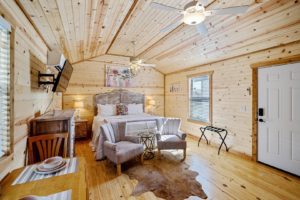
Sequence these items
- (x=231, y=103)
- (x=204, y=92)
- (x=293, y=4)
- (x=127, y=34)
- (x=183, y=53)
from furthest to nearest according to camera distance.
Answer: (x=204, y=92) → (x=183, y=53) → (x=231, y=103) → (x=127, y=34) → (x=293, y=4)

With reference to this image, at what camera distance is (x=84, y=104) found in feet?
18.0

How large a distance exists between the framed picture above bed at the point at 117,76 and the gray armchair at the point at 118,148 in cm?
287

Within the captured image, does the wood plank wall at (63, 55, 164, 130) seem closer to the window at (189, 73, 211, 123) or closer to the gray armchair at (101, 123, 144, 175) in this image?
the window at (189, 73, 211, 123)

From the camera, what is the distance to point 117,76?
19.8 feet

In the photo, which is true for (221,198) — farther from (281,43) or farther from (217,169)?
(281,43)

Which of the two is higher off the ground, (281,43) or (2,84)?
(281,43)

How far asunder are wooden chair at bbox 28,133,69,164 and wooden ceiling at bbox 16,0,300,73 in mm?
1548

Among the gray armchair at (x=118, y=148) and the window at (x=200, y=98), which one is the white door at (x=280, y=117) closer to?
the window at (x=200, y=98)

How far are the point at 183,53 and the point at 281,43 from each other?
2.21m

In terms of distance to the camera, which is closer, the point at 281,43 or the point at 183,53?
the point at 281,43

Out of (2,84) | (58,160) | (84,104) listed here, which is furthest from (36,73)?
(84,104)

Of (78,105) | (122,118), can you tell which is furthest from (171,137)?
(78,105)

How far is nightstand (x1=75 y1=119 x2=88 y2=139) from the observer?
4863 mm

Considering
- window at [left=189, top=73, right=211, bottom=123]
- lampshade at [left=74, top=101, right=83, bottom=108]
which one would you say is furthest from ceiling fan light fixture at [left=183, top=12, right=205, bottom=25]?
lampshade at [left=74, top=101, right=83, bottom=108]
